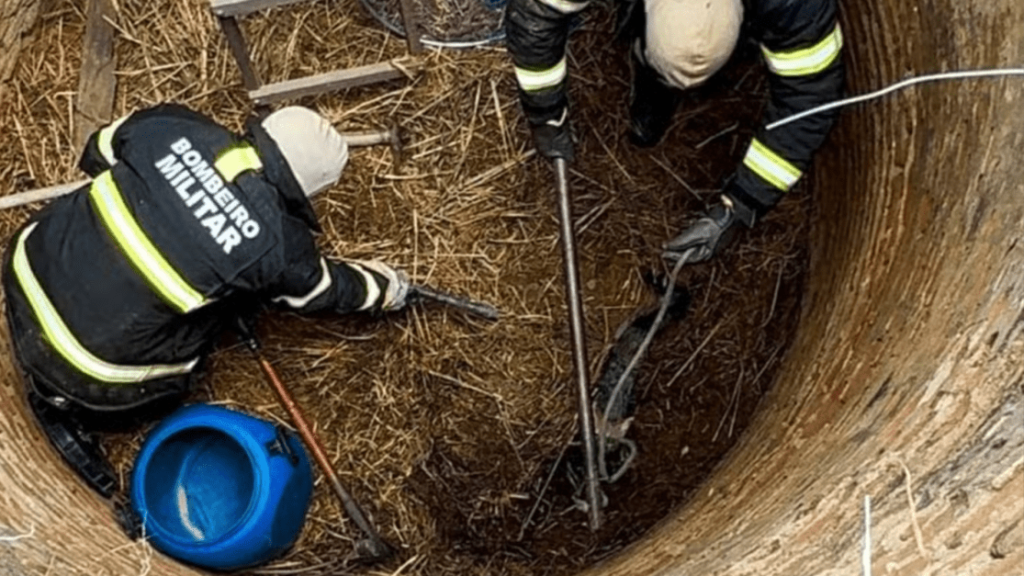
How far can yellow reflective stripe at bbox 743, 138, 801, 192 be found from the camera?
8.19ft

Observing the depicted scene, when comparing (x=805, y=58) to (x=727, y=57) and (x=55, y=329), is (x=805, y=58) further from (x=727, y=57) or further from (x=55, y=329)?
(x=55, y=329)

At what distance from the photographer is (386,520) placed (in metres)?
3.09

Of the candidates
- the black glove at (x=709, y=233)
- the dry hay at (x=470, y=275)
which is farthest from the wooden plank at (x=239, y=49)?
the black glove at (x=709, y=233)

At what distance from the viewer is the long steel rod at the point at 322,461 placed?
300 centimetres

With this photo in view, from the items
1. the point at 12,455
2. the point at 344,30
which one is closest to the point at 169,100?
the point at 344,30

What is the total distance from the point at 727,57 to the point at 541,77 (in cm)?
36

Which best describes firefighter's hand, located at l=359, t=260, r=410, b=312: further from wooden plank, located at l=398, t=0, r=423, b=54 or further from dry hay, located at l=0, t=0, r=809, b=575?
wooden plank, located at l=398, t=0, r=423, b=54

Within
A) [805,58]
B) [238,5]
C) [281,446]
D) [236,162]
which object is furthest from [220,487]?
[805,58]

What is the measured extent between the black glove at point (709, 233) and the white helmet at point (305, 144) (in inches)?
29.1

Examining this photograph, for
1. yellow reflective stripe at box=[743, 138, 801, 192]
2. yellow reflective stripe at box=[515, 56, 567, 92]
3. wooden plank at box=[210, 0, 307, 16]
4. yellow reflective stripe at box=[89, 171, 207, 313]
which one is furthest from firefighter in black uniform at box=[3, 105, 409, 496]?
yellow reflective stripe at box=[743, 138, 801, 192]

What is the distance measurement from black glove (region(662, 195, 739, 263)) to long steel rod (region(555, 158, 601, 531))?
218mm

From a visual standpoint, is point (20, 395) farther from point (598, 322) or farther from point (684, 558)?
point (684, 558)

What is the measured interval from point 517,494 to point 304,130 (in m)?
1.05

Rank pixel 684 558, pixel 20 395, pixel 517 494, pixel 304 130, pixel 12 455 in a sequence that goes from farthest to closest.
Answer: pixel 517 494 < pixel 20 395 < pixel 12 455 < pixel 304 130 < pixel 684 558
